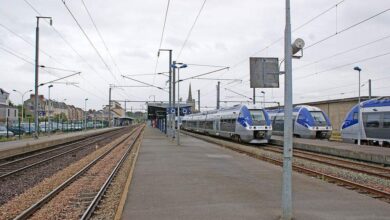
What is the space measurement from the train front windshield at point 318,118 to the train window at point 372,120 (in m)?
7.50

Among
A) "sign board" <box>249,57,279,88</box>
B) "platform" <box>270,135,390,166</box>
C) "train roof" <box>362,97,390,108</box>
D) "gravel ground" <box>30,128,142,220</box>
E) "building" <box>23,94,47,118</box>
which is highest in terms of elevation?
"building" <box>23,94,47,118</box>

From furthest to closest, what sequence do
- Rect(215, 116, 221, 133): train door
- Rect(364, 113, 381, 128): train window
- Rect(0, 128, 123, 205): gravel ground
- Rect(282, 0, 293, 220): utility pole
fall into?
1. Rect(215, 116, 221, 133): train door
2. Rect(364, 113, 381, 128): train window
3. Rect(0, 128, 123, 205): gravel ground
4. Rect(282, 0, 293, 220): utility pole

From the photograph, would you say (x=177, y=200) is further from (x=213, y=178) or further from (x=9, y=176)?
(x=9, y=176)

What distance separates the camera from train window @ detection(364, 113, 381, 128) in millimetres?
25328

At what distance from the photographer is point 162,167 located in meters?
15.7

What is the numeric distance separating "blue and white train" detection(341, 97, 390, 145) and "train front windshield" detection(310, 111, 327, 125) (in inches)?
198

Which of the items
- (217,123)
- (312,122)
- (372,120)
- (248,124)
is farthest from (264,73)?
(217,123)

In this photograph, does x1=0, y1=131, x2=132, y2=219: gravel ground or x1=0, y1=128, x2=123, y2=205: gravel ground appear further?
x1=0, y1=128, x2=123, y2=205: gravel ground

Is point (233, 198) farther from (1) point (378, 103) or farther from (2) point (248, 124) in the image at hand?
(2) point (248, 124)

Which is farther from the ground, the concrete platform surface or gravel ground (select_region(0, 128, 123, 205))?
the concrete platform surface

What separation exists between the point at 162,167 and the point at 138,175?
2306 mm

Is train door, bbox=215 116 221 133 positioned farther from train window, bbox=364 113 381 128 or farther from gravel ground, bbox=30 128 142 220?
gravel ground, bbox=30 128 142 220

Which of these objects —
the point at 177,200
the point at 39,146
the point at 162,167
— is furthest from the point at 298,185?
the point at 39,146

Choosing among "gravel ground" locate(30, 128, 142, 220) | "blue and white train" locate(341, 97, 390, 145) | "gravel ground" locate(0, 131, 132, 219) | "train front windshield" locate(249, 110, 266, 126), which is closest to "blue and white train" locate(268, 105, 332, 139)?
"train front windshield" locate(249, 110, 266, 126)
